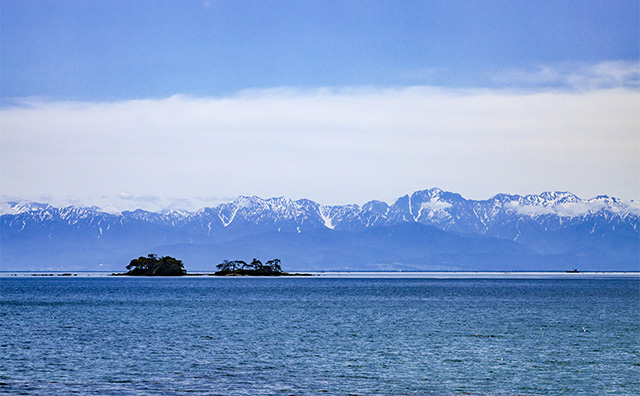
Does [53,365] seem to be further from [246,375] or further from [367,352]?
[367,352]

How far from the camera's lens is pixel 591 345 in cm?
6353

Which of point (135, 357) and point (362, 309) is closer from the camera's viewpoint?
point (135, 357)

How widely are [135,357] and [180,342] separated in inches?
407

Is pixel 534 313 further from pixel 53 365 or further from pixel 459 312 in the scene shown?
pixel 53 365

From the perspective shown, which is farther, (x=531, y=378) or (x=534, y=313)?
(x=534, y=313)

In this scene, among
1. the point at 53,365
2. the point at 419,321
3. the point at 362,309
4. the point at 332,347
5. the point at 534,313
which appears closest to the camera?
the point at 53,365

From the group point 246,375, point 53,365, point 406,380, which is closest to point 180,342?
point 53,365

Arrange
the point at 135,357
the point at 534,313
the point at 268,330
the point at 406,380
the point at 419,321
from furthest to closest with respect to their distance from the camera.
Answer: the point at 534,313 < the point at 419,321 < the point at 268,330 < the point at 135,357 < the point at 406,380

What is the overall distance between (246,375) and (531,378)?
17.0m

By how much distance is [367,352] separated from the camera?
58.8 meters

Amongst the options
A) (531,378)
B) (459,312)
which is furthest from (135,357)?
(459,312)

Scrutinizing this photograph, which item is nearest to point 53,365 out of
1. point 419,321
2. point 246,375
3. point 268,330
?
point 246,375

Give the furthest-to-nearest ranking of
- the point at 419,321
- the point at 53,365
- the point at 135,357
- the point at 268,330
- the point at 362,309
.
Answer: the point at 362,309 < the point at 419,321 < the point at 268,330 < the point at 135,357 < the point at 53,365

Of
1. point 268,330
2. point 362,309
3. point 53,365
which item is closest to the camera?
point 53,365
